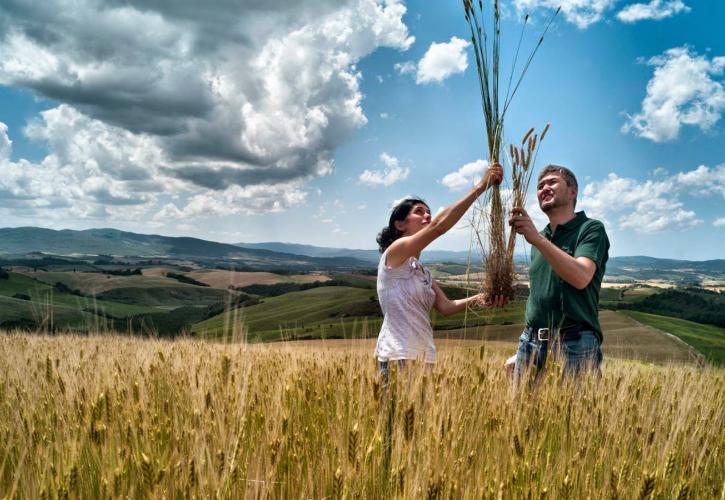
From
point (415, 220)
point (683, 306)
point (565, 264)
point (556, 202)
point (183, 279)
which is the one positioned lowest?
point (183, 279)

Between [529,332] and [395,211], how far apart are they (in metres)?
1.23

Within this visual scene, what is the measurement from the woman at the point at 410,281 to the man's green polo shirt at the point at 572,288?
59cm

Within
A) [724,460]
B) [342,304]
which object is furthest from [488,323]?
[342,304]

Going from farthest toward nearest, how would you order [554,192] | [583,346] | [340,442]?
[554,192] < [583,346] < [340,442]

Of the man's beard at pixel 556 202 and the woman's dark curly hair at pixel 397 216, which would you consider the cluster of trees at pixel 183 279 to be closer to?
the woman's dark curly hair at pixel 397 216

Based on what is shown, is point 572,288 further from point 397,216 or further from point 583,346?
point 397,216

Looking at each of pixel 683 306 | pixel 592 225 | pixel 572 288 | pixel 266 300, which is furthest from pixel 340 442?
pixel 266 300

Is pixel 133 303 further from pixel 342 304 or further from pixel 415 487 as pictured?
pixel 415 487

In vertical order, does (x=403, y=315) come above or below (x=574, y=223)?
below

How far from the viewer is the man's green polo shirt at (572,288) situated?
8.87 feet

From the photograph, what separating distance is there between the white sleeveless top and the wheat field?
1.31 ft

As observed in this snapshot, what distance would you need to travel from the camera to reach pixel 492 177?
289 centimetres

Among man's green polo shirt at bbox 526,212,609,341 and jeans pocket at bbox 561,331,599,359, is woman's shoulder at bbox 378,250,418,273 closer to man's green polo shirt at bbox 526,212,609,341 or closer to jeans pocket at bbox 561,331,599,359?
man's green polo shirt at bbox 526,212,609,341

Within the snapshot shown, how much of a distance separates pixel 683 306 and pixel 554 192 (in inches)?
2010
